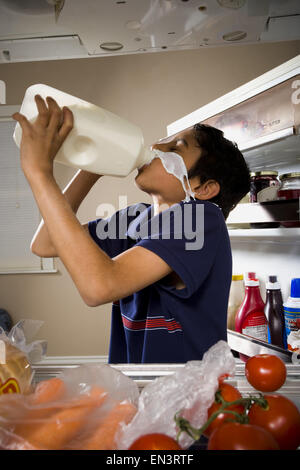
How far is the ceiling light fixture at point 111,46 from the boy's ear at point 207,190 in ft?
1.18

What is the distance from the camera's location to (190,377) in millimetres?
480

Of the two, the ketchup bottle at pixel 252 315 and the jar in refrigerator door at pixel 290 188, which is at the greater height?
the jar in refrigerator door at pixel 290 188

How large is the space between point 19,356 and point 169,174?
500 mm

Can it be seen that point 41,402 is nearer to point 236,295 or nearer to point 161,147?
point 161,147

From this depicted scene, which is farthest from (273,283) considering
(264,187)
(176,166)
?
(176,166)

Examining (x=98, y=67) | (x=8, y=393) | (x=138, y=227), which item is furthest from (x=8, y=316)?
(x=8, y=393)

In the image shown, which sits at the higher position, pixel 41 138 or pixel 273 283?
pixel 41 138

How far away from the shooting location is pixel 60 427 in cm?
40

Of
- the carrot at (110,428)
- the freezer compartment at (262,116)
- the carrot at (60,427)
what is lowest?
the carrot at (110,428)

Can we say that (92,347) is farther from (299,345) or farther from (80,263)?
(80,263)

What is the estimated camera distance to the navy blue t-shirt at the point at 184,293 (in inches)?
27.8

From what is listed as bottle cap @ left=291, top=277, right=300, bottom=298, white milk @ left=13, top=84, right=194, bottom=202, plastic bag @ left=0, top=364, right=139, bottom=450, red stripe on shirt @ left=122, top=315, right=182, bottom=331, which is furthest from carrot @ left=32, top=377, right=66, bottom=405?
bottle cap @ left=291, top=277, right=300, bottom=298

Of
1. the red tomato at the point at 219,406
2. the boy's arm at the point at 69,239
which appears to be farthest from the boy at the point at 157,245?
the red tomato at the point at 219,406
